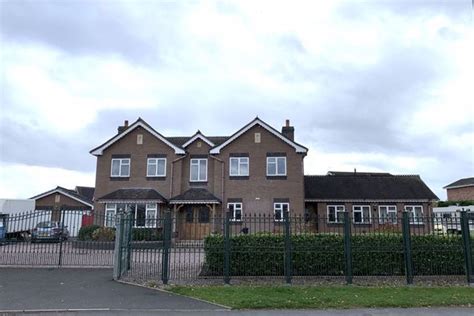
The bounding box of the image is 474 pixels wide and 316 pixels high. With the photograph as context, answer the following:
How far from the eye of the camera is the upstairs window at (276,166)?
2922 centimetres

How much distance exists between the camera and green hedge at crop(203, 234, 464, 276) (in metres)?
11.9

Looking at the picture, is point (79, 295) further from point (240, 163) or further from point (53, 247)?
point (240, 163)

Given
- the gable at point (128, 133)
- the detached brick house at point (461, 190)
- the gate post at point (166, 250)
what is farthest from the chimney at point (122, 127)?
the detached brick house at point (461, 190)

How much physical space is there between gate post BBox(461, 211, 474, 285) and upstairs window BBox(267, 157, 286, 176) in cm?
1786

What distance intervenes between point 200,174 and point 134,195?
Answer: 504cm

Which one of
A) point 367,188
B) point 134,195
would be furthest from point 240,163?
point 367,188

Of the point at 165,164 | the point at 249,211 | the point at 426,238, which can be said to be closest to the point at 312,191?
the point at 249,211

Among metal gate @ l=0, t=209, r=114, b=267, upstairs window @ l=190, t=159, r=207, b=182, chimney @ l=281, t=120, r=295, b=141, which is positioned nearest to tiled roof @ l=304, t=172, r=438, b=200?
chimney @ l=281, t=120, r=295, b=141

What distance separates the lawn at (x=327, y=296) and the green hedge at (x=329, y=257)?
4.53ft

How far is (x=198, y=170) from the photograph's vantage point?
3030cm

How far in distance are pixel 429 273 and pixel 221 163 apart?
19206mm

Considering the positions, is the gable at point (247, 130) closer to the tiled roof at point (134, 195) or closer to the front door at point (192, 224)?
the front door at point (192, 224)

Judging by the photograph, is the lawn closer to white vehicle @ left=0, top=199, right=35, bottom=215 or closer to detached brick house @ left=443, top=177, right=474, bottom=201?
white vehicle @ left=0, top=199, right=35, bottom=215

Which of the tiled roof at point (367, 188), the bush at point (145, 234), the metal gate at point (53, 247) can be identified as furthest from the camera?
the tiled roof at point (367, 188)
